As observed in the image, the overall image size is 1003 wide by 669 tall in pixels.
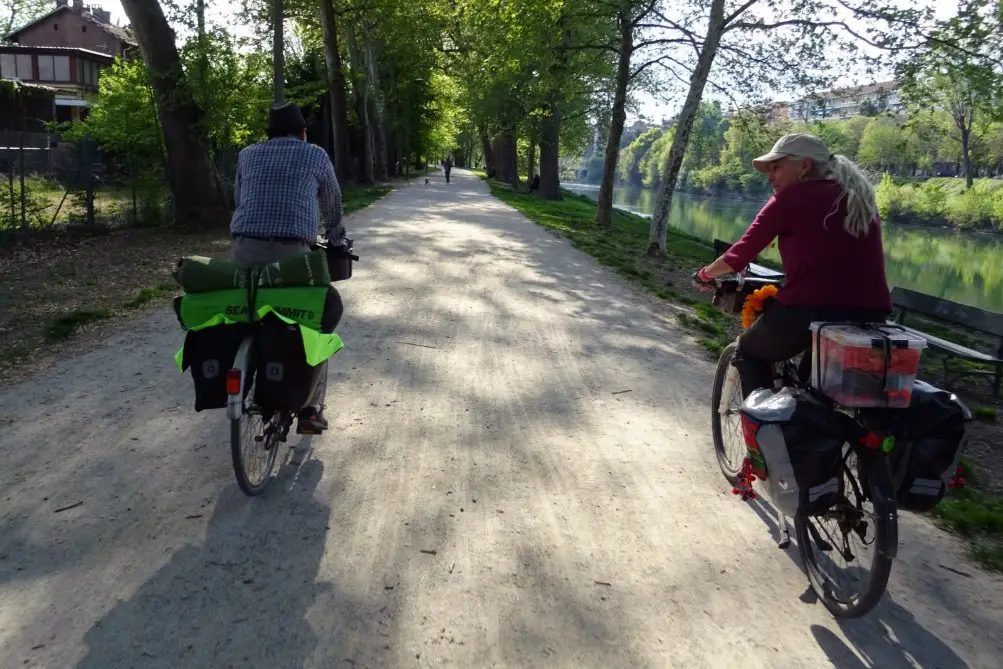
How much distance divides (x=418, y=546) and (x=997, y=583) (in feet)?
8.76

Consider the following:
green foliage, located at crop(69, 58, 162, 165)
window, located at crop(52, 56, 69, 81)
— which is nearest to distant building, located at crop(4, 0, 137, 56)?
window, located at crop(52, 56, 69, 81)

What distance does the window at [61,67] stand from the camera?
46500 mm

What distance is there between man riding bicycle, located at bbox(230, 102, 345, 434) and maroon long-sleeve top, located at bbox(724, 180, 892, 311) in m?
2.42

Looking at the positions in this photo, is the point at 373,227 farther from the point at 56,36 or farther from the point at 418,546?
the point at 56,36

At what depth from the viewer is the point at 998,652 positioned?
9.00 ft

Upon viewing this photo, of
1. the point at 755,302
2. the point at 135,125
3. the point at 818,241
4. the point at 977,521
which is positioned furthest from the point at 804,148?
the point at 135,125

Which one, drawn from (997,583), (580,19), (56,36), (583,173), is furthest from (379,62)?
(583,173)

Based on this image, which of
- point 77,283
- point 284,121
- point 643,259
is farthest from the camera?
point 643,259

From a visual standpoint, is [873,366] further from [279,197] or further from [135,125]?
[135,125]

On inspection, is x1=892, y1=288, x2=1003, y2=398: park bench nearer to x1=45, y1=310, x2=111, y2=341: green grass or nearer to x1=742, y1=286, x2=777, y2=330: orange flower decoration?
x1=742, y1=286, x2=777, y2=330: orange flower decoration

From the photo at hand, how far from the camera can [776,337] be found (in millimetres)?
3322

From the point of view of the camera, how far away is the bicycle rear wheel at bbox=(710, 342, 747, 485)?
4.09 m

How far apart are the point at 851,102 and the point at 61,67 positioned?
165 feet

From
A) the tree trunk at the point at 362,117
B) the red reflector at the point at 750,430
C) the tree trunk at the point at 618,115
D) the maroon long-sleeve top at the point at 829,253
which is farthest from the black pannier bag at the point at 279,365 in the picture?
the tree trunk at the point at 362,117
